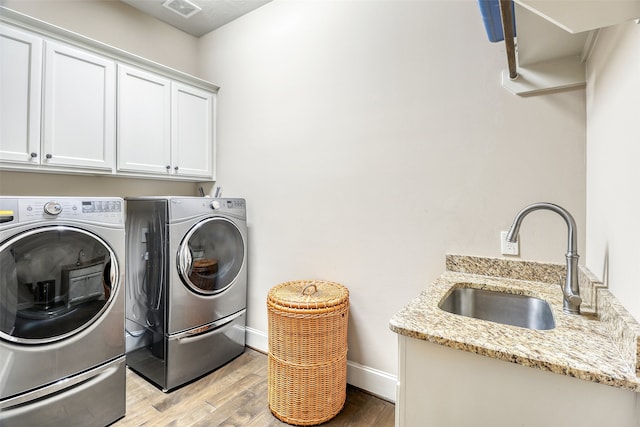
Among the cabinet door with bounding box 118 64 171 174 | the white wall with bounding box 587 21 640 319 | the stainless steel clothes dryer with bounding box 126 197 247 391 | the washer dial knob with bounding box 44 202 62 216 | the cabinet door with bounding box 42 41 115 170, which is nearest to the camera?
the white wall with bounding box 587 21 640 319

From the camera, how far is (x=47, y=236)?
1389 mm

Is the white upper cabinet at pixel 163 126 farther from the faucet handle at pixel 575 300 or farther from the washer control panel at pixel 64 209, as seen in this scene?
the faucet handle at pixel 575 300

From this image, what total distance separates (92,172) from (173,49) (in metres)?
1.39

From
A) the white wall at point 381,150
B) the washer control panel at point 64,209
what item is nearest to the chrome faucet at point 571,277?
the white wall at point 381,150

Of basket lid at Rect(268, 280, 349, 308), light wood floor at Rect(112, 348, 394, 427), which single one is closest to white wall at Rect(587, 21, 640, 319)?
basket lid at Rect(268, 280, 349, 308)

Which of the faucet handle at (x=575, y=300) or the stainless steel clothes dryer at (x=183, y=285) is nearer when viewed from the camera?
the faucet handle at (x=575, y=300)

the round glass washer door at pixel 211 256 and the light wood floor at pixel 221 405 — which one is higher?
the round glass washer door at pixel 211 256

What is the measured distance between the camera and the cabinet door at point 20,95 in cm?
157

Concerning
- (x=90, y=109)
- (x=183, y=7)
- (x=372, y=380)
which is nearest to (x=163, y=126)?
(x=90, y=109)

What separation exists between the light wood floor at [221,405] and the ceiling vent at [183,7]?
273 centimetres

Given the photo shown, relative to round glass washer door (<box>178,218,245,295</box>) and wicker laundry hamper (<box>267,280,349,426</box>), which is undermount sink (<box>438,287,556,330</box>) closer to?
wicker laundry hamper (<box>267,280,349,426</box>)

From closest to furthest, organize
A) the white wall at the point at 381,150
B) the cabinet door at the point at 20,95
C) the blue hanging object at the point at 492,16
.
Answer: the blue hanging object at the point at 492,16 < the white wall at the point at 381,150 < the cabinet door at the point at 20,95

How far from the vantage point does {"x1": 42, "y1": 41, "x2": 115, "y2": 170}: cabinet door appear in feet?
5.66

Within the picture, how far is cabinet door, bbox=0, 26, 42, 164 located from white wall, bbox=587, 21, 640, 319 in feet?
8.34
